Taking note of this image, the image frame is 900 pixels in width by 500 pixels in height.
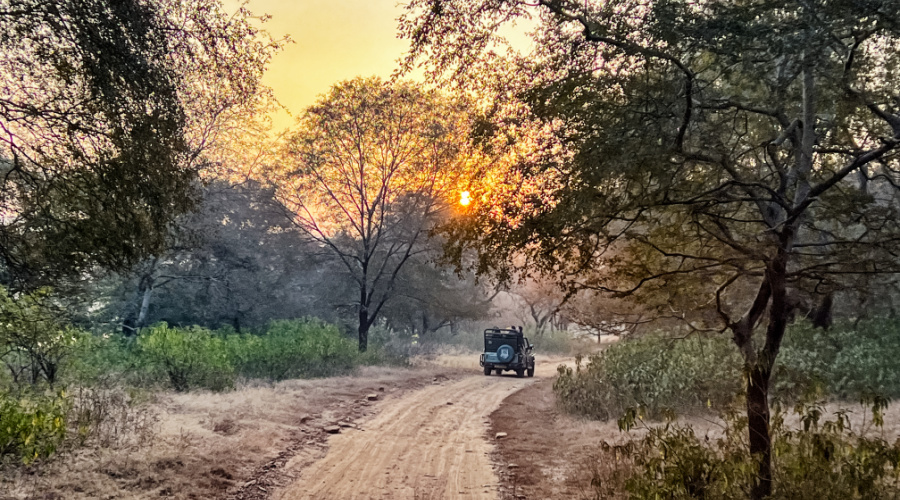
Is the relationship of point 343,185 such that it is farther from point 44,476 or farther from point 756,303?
point 756,303

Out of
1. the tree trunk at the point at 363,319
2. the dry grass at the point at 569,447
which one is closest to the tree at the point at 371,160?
the tree trunk at the point at 363,319

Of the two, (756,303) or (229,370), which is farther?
(229,370)

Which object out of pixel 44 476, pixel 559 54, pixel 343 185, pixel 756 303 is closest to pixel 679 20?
pixel 559 54

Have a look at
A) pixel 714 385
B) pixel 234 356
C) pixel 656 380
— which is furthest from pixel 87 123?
pixel 714 385

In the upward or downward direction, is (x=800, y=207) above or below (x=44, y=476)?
above

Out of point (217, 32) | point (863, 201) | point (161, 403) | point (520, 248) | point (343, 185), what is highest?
point (343, 185)

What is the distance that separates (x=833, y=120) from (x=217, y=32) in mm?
8191

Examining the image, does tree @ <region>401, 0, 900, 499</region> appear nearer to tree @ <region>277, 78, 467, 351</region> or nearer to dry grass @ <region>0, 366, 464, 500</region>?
dry grass @ <region>0, 366, 464, 500</region>

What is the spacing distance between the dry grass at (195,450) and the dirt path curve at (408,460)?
667mm

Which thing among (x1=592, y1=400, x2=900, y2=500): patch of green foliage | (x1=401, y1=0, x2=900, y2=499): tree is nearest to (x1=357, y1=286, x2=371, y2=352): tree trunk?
(x1=401, y1=0, x2=900, y2=499): tree

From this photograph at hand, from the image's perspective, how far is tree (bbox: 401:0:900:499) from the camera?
192 inches

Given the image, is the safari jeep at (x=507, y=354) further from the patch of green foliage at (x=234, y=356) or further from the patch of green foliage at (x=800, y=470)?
the patch of green foliage at (x=800, y=470)

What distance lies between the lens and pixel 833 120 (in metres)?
6.39

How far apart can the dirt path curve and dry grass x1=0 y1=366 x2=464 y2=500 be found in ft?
2.19
